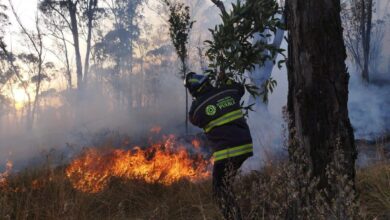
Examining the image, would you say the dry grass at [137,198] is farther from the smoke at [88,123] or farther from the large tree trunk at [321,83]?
the smoke at [88,123]

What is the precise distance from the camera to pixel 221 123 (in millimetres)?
3680

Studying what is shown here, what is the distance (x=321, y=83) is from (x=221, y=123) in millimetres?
1216

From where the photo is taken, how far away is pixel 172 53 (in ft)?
124

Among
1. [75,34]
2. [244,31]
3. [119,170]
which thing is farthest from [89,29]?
[244,31]

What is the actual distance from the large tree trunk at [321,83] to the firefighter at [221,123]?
3.02ft

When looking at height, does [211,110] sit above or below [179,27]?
below

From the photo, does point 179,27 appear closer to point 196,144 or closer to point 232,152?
point 196,144

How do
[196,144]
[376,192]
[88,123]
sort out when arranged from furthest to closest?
[88,123] < [196,144] < [376,192]

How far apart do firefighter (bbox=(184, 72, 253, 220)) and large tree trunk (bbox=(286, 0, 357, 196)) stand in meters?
0.92

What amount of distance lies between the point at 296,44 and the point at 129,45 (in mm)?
32993

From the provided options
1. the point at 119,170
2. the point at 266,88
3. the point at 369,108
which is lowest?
the point at 119,170

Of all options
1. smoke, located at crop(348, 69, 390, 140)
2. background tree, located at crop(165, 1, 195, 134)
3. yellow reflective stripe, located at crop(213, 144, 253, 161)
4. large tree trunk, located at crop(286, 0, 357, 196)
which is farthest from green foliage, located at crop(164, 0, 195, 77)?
large tree trunk, located at crop(286, 0, 357, 196)

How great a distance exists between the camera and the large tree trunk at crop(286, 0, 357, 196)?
2.69 m

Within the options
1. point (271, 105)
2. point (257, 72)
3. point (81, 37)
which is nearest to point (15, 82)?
point (81, 37)
